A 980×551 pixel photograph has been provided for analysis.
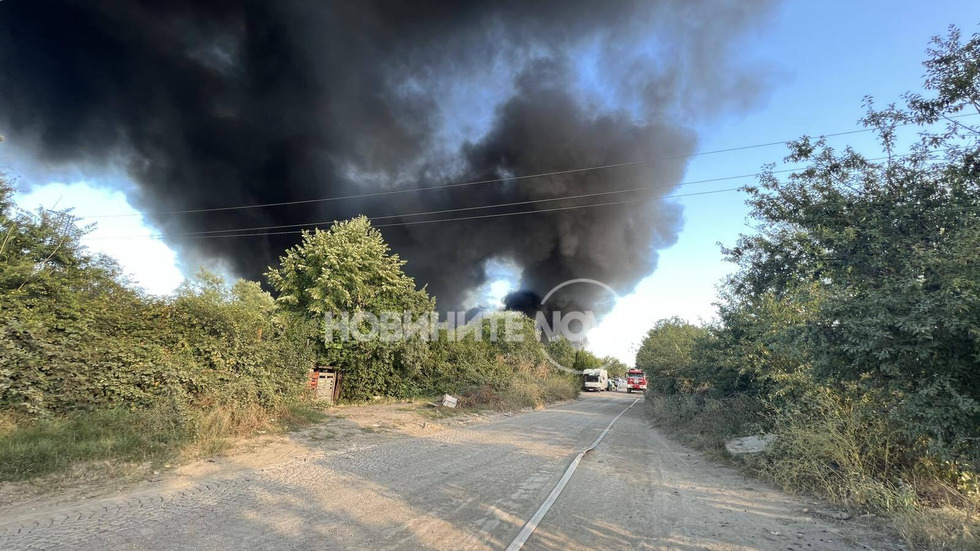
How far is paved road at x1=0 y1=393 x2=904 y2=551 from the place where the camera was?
4.04 meters

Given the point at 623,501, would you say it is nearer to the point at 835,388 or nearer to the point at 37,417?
the point at 835,388

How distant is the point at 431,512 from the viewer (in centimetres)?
493

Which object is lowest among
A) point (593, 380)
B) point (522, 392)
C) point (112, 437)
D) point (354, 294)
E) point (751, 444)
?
point (751, 444)

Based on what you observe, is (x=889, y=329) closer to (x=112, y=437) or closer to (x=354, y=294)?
(x=112, y=437)

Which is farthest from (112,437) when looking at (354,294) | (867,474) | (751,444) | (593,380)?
(593,380)

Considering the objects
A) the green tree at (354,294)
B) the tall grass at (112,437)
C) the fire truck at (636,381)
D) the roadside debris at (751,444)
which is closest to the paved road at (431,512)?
the roadside debris at (751,444)

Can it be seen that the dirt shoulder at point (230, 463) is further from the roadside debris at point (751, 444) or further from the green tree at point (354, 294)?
the roadside debris at point (751, 444)

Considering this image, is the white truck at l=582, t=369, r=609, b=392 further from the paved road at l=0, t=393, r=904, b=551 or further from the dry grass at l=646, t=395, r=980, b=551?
the paved road at l=0, t=393, r=904, b=551

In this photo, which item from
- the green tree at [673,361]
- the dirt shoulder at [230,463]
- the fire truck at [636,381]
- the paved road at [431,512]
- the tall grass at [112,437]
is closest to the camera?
the paved road at [431,512]

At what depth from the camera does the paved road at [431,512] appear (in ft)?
13.3

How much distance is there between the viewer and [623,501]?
5.92 m

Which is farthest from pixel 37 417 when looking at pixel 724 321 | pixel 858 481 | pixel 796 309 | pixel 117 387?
pixel 724 321

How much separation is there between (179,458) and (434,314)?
12.5m

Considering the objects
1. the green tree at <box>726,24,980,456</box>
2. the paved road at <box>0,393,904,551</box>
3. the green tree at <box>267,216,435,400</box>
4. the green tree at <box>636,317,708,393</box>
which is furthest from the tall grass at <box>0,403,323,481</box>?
the green tree at <box>636,317,708,393</box>
